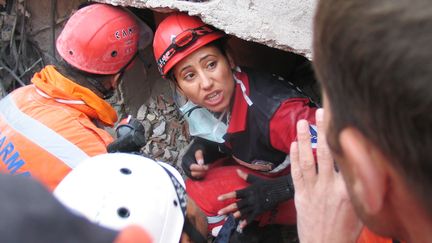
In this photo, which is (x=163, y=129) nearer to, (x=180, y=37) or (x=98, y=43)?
(x=98, y=43)

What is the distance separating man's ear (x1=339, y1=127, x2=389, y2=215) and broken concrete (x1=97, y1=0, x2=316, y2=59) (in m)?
1.74

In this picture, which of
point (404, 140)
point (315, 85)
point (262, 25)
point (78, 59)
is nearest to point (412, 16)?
point (404, 140)

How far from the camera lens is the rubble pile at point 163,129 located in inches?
168

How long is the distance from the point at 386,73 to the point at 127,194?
135 centimetres

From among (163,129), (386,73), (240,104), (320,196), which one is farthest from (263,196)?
(386,73)

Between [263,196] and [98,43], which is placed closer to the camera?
[263,196]

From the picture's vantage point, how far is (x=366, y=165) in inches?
40.2

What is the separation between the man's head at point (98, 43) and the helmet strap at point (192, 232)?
1272mm

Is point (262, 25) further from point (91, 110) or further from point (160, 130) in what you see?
point (160, 130)

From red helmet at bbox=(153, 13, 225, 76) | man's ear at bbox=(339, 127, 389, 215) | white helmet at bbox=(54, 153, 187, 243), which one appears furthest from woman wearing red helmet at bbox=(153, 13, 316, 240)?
man's ear at bbox=(339, 127, 389, 215)

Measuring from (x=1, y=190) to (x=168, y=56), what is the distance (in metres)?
2.11

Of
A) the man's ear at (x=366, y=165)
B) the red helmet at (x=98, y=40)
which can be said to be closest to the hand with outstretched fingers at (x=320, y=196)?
the man's ear at (x=366, y=165)

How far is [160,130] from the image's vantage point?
14.5ft

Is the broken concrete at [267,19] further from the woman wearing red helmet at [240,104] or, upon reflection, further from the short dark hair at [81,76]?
the short dark hair at [81,76]
